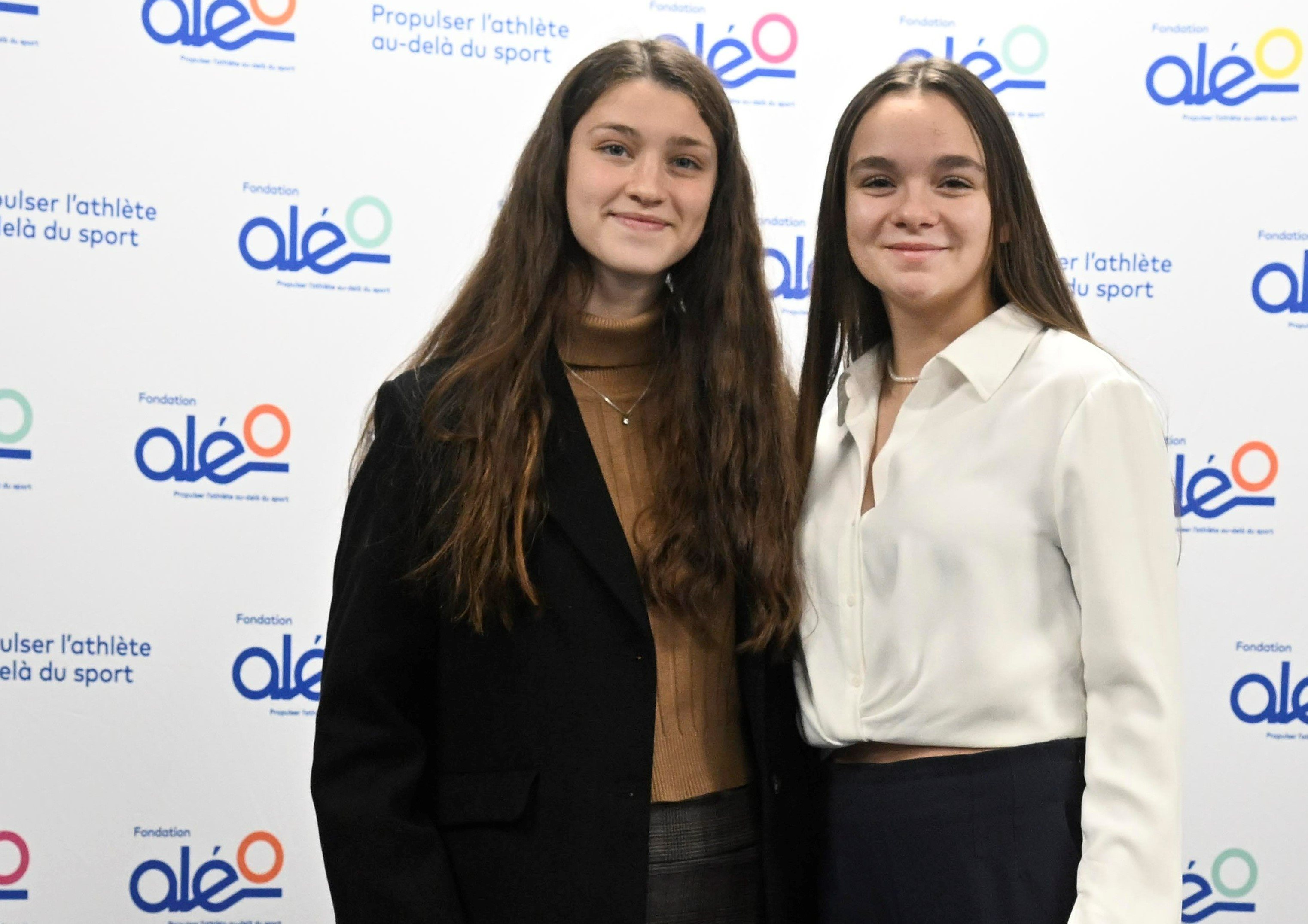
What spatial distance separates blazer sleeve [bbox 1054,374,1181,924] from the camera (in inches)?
56.4

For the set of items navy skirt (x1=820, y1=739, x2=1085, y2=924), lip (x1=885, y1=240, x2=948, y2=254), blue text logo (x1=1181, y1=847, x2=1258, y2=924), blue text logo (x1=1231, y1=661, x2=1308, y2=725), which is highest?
lip (x1=885, y1=240, x2=948, y2=254)

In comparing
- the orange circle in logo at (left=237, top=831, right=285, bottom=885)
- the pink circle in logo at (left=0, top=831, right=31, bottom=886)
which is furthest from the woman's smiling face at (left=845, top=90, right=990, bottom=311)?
the pink circle in logo at (left=0, top=831, right=31, bottom=886)

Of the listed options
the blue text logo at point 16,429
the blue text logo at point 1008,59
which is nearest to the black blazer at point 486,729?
the blue text logo at point 16,429

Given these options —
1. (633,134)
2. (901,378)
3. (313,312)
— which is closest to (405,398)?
(633,134)

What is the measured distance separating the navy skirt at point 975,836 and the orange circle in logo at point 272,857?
1909 millimetres

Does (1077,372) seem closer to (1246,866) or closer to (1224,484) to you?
(1224,484)

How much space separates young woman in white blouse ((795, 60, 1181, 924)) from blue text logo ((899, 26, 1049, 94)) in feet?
5.11

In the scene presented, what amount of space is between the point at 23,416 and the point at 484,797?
1.97 meters

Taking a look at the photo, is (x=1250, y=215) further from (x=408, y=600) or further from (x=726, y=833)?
(x=408, y=600)

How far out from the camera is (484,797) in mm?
1588

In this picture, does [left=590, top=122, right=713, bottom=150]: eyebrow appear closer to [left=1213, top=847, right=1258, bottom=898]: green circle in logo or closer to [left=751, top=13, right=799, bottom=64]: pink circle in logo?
[left=751, top=13, right=799, bottom=64]: pink circle in logo

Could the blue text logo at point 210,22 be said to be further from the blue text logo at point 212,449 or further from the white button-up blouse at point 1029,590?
the white button-up blouse at point 1029,590

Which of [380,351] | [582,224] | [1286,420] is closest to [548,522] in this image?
[582,224]

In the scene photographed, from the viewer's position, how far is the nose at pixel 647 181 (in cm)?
171
